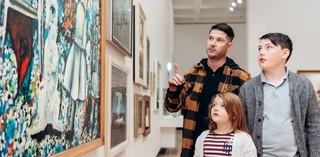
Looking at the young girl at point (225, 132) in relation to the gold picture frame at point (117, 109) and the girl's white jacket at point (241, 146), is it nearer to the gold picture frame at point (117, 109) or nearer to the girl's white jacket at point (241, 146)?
the girl's white jacket at point (241, 146)

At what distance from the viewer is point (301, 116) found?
95.1 inches

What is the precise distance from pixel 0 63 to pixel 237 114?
1.72 m

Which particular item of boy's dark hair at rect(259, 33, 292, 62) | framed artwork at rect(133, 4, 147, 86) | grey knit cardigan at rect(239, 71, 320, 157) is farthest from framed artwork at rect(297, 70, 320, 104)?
grey knit cardigan at rect(239, 71, 320, 157)

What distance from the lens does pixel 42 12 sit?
1670mm

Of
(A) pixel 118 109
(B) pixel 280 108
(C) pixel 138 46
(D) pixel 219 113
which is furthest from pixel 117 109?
(B) pixel 280 108

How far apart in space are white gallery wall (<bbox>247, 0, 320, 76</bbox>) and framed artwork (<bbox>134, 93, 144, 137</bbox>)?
3795mm

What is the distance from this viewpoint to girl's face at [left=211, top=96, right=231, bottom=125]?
106 inches

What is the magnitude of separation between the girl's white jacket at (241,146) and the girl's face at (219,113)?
0.12 metres

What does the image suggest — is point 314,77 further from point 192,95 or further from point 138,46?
point 192,95

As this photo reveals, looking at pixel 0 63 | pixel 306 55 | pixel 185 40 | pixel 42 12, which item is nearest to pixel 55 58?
pixel 42 12

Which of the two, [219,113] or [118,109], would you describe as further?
[118,109]

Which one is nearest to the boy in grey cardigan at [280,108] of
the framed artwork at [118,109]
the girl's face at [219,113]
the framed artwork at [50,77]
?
the girl's face at [219,113]

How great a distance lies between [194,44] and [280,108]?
53.8 feet

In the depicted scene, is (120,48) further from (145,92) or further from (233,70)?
(145,92)
